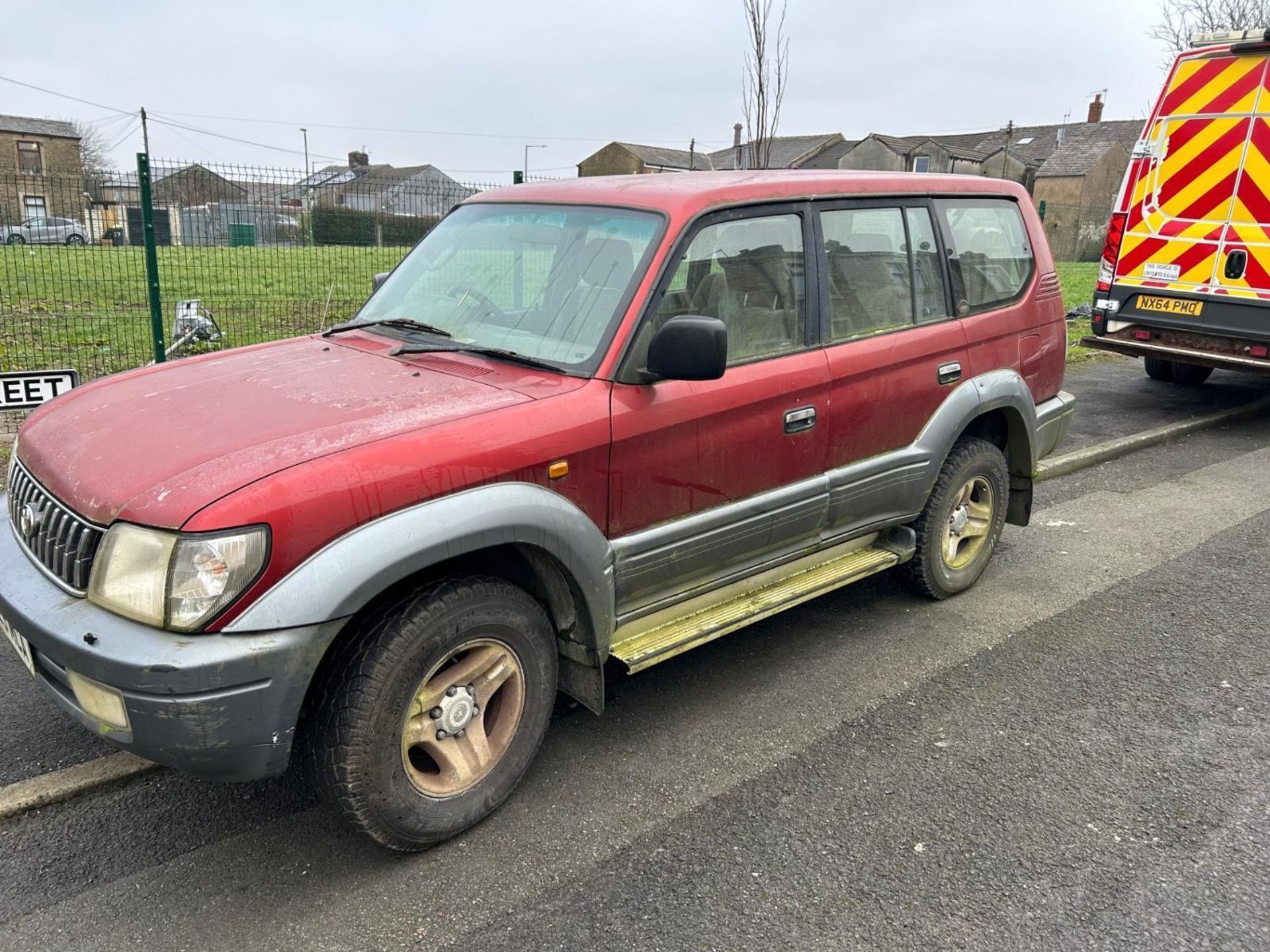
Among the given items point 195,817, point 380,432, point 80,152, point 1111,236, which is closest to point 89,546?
point 380,432

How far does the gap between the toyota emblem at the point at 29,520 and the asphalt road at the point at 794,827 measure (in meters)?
0.88

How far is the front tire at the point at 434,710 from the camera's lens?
2.52m

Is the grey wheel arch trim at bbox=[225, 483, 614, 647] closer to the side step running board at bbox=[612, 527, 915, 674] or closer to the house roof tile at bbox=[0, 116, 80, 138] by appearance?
the side step running board at bbox=[612, 527, 915, 674]

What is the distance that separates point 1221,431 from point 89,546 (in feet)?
29.8

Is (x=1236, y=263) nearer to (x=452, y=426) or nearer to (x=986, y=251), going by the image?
(x=986, y=251)

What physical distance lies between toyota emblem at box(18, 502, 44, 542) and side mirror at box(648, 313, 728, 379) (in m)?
1.87

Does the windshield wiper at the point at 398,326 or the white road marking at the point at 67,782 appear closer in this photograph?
the white road marking at the point at 67,782

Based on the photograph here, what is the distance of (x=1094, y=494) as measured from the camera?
648cm

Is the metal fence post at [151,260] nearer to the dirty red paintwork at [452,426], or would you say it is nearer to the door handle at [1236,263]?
the dirty red paintwork at [452,426]

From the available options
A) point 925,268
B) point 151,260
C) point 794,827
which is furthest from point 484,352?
point 151,260

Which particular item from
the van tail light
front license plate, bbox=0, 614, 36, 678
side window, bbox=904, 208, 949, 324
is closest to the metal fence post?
front license plate, bbox=0, 614, 36, 678

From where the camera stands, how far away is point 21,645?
8.74 ft

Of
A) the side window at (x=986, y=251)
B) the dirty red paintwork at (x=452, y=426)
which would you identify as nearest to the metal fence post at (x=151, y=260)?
the dirty red paintwork at (x=452, y=426)

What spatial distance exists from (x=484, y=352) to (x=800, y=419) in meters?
1.21
